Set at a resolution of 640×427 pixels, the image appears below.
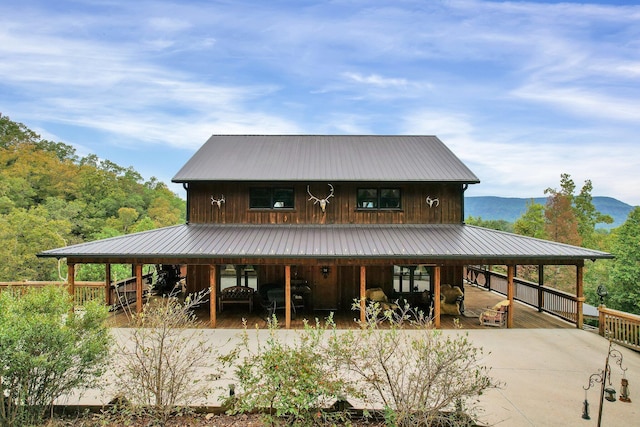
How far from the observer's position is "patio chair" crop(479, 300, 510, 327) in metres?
9.93

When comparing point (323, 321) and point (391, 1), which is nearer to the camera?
point (323, 321)

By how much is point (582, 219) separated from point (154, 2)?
135 feet

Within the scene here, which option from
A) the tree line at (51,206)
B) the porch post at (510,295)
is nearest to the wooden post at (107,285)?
the tree line at (51,206)

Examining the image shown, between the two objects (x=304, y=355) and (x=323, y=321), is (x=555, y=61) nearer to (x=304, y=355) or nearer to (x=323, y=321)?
(x=323, y=321)

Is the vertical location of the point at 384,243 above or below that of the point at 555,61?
below

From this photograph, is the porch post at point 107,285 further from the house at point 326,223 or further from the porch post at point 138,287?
the porch post at point 138,287

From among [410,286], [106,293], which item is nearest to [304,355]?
[410,286]

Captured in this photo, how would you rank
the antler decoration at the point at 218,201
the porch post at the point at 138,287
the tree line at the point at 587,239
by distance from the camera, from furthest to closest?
the tree line at the point at 587,239
the antler decoration at the point at 218,201
the porch post at the point at 138,287

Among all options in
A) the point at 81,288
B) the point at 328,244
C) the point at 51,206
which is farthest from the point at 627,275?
the point at 51,206

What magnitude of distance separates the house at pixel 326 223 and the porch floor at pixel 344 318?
0.60 m

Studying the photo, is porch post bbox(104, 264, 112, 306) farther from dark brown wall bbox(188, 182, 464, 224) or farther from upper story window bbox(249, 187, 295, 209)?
upper story window bbox(249, 187, 295, 209)

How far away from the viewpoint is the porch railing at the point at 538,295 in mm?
10500

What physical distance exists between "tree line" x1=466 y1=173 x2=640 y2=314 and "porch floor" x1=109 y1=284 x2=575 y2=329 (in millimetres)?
9809

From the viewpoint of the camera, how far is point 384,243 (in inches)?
393
